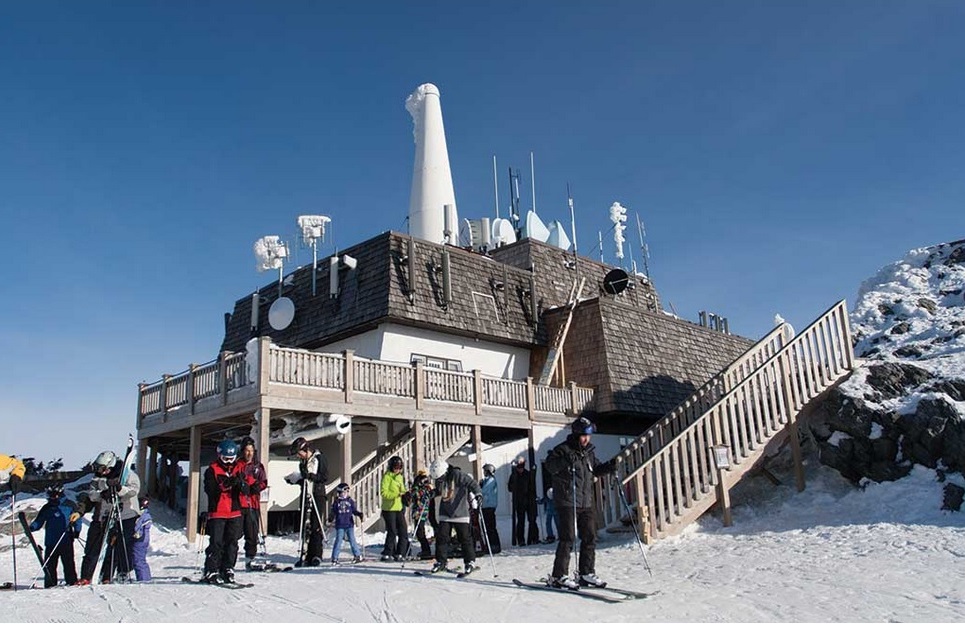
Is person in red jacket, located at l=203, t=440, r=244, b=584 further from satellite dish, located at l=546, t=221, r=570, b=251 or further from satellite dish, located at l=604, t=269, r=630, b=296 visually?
satellite dish, located at l=546, t=221, r=570, b=251

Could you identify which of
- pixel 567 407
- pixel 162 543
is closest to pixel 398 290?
pixel 567 407

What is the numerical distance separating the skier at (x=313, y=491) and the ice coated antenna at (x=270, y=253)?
13.9 meters

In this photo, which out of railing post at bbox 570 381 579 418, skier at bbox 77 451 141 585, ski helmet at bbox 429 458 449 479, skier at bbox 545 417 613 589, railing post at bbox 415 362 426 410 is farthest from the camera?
railing post at bbox 570 381 579 418

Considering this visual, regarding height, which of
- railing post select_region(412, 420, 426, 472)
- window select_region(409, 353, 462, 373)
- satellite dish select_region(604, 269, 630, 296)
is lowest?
railing post select_region(412, 420, 426, 472)

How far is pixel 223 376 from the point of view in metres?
17.9

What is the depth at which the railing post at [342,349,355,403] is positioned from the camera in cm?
1770

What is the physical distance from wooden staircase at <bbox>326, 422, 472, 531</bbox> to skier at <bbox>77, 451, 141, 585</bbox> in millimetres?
6978

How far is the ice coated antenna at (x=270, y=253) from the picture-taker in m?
24.9

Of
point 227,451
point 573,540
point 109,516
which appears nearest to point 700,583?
point 573,540

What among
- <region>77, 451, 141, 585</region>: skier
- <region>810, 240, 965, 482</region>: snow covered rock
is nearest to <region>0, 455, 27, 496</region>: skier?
<region>77, 451, 141, 585</region>: skier

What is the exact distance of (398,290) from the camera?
21781mm

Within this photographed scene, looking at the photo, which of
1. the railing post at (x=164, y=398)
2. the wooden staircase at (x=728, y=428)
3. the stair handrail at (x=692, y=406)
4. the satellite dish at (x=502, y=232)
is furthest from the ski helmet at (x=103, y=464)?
the satellite dish at (x=502, y=232)

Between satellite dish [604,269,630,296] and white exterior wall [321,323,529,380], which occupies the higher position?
satellite dish [604,269,630,296]

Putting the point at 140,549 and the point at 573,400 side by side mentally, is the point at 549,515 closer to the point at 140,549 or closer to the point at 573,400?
the point at 140,549
